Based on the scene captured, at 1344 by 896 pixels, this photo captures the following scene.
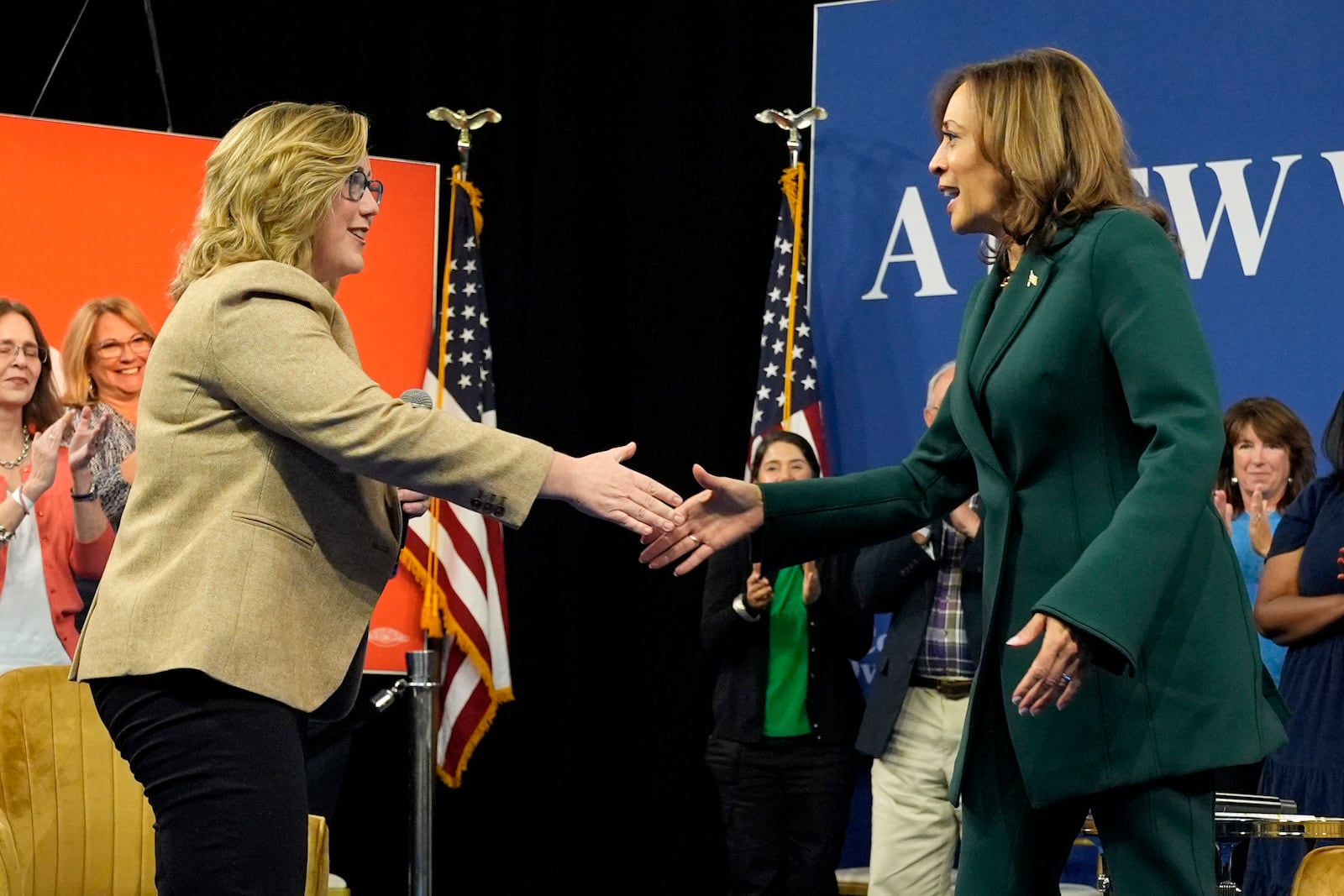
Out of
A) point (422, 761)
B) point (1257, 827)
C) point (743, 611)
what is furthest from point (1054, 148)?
point (422, 761)

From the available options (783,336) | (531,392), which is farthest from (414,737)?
(783,336)

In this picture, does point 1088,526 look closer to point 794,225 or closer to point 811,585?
point 811,585

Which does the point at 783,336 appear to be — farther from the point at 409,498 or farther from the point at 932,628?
the point at 409,498

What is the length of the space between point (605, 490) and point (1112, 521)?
0.71 metres

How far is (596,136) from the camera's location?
18.6ft

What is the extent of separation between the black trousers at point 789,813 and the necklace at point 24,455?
221 centimetres

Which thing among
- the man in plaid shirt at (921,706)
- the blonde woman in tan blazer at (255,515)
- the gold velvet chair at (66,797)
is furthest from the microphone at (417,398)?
the man in plaid shirt at (921,706)

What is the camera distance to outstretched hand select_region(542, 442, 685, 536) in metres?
2.14

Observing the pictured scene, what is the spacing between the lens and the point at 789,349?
504 centimetres

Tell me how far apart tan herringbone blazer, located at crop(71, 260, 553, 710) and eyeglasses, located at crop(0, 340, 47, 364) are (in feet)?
8.78

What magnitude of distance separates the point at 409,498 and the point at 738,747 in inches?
90.3

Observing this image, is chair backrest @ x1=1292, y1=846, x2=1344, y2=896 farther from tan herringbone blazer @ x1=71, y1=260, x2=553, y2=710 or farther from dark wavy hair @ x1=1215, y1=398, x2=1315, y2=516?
dark wavy hair @ x1=1215, y1=398, x2=1315, y2=516

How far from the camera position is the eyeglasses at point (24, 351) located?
177 inches

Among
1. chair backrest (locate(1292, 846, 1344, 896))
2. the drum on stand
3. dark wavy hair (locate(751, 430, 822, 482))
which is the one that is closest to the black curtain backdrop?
dark wavy hair (locate(751, 430, 822, 482))
